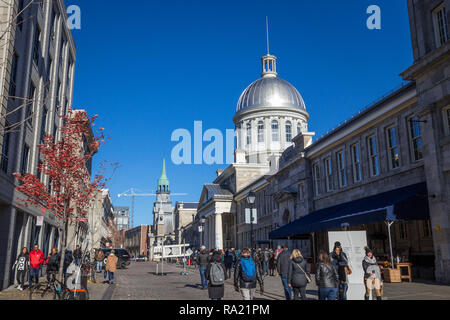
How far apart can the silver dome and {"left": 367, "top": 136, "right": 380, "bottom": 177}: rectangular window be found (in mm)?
52457

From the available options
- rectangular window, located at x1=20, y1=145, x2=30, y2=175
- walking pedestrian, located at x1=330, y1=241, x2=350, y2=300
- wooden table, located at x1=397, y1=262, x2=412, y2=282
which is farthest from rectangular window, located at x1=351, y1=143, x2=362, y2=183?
rectangular window, located at x1=20, y1=145, x2=30, y2=175

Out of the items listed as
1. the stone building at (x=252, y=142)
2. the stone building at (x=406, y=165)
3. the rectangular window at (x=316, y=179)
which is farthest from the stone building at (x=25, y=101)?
the stone building at (x=252, y=142)

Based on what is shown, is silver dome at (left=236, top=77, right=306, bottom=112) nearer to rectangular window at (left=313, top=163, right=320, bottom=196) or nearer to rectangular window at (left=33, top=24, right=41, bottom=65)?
rectangular window at (left=313, top=163, right=320, bottom=196)

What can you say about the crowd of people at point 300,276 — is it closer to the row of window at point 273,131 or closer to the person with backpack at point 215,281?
the person with backpack at point 215,281

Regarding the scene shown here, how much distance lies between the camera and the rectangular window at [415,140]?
2184cm

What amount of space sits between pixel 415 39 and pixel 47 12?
20.5 meters

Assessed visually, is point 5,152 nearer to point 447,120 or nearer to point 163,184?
point 447,120

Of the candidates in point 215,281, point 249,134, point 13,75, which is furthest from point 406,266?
point 249,134

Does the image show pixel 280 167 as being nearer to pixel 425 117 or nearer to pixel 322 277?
pixel 425 117

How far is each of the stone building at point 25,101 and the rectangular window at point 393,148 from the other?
17830mm

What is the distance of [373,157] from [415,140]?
392 cm

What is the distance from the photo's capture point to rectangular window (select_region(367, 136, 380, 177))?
25513mm

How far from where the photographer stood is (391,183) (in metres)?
23.7

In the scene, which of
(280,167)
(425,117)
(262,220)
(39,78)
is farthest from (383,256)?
(262,220)
